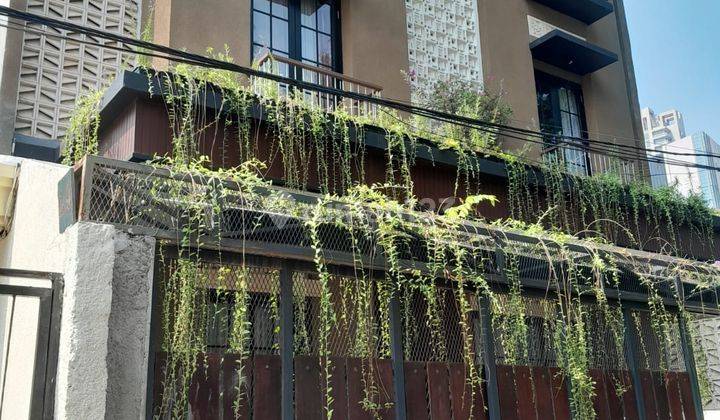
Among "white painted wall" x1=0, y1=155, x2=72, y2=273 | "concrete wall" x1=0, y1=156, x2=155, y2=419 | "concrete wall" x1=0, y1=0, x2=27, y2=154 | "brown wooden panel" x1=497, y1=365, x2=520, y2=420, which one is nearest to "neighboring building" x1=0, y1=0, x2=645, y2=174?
"concrete wall" x1=0, y1=0, x2=27, y2=154

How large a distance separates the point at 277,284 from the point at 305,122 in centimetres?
307

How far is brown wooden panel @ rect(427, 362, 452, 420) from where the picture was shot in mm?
6234

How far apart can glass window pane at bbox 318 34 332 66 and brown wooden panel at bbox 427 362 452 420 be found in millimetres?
6419

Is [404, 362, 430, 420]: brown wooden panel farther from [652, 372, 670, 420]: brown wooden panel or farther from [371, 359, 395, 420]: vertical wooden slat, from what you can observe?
[652, 372, 670, 420]: brown wooden panel

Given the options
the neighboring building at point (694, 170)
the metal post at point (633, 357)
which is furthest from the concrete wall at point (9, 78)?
the neighboring building at point (694, 170)

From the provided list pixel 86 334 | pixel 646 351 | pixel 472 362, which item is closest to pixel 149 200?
pixel 86 334

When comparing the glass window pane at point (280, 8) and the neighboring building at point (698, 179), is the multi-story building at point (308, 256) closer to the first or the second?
the glass window pane at point (280, 8)

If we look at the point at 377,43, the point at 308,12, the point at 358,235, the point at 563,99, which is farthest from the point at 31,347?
the point at 563,99

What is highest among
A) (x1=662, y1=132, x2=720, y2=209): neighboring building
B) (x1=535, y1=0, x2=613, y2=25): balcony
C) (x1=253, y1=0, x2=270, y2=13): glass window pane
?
(x1=535, y1=0, x2=613, y2=25): balcony

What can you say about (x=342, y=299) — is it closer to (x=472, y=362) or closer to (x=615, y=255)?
Answer: (x=472, y=362)

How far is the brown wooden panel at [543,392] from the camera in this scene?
6934 millimetres

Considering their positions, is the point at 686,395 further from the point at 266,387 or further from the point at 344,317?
the point at 266,387

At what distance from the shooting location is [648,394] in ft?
25.7

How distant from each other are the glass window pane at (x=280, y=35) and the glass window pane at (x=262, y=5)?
0.19 m
